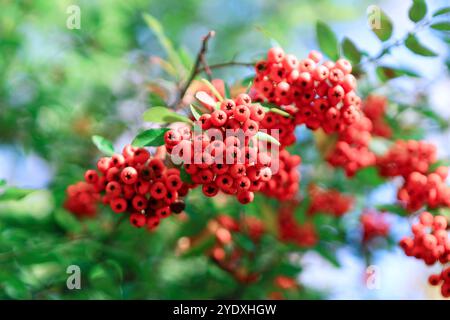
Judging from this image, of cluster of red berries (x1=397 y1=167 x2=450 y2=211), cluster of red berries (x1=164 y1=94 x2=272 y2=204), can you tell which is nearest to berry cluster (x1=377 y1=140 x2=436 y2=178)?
cluster of red berries (x1=397 y1=167 x2=450 y2=211)

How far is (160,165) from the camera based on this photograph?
2.23 m

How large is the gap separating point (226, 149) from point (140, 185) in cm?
47

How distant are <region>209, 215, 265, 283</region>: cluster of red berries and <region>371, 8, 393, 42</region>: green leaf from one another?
1.70 m

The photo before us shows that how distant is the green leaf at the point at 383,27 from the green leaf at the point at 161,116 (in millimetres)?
1149

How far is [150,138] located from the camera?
2160 mm

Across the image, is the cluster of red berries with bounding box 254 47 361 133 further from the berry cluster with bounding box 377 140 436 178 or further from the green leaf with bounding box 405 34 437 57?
the berry cluster with bounding box 377 140 436 178

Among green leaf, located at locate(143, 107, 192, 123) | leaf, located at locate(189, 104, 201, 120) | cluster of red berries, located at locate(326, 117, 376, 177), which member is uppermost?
cluster of red berries, located at locate(326, 117, 376, 177)

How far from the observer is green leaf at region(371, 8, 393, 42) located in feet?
8.52

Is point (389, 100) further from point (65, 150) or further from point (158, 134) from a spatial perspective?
point (65, 150)

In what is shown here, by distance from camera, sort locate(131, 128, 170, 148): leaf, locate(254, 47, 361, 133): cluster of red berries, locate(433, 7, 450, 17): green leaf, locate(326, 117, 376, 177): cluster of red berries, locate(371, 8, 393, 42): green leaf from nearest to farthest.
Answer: locate(131, 128, 170, 148): leaf < locate(254, 47, 361, 133): cluster of red berries < locate(433, 7, 450, 17): green leaf < locate(371, 8, 393, 42): green leaf < locate(326, 117, 376, 177): cluster of red berries
